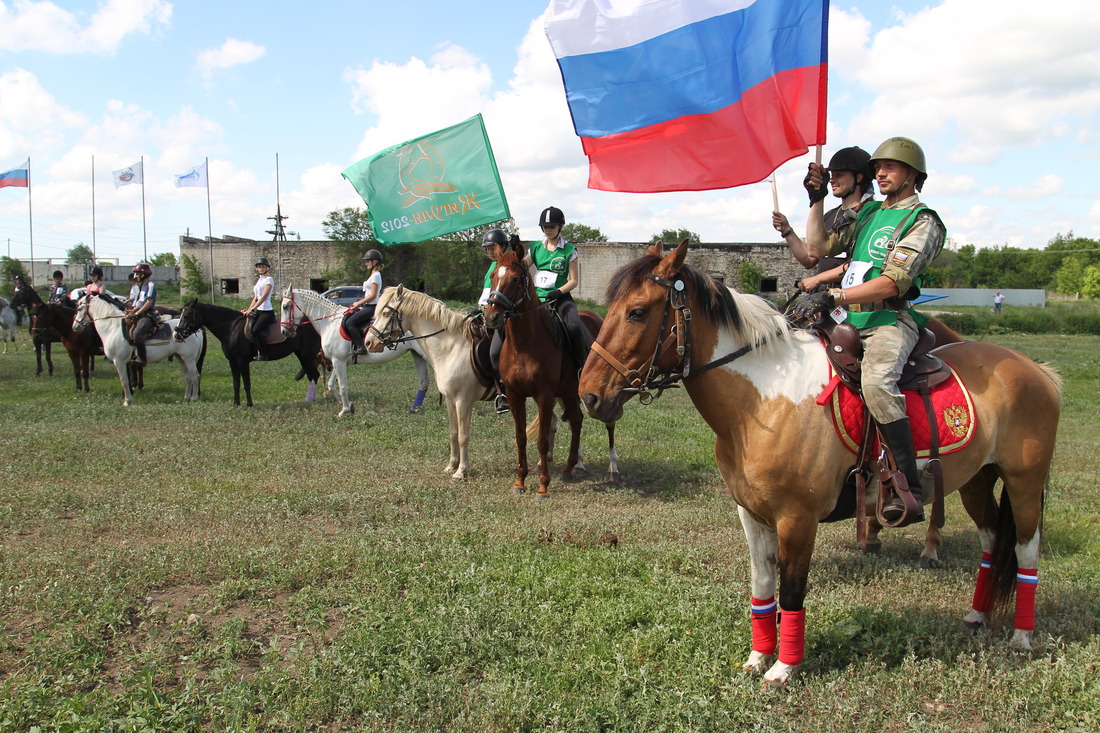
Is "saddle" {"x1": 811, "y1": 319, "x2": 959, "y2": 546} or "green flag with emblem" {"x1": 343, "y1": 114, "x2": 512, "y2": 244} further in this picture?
"green flag with emblem" {"x1": 343, "y1": 114, "x2": 512, "y2": 244}

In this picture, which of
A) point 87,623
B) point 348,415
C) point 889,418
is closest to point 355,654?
point 87,623

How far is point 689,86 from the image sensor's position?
5312 mm

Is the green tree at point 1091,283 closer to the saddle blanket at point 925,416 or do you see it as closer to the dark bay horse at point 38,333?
the saddle blanket at point 925,416

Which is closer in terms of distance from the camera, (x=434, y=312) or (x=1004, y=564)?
(x=1004, y=564)

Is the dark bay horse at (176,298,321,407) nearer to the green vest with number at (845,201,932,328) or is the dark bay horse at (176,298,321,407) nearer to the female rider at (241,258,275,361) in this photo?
the female rider at (241,258,275,361)

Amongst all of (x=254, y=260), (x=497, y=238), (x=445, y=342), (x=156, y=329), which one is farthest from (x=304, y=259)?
(x=497, y=238)

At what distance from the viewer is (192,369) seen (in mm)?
14836

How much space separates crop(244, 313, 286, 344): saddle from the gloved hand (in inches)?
455

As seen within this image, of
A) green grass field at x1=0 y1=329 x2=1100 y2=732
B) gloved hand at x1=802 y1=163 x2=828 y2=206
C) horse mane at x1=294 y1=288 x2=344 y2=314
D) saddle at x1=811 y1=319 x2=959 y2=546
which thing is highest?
gloved hand at x1=802 y1=163 x2=828 y2=206

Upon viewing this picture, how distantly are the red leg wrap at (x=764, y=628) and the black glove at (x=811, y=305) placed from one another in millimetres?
1682

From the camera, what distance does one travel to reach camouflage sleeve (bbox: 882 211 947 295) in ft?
12.2

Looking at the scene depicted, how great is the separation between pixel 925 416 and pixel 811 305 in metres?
0.89

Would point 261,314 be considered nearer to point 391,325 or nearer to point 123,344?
point 123,344

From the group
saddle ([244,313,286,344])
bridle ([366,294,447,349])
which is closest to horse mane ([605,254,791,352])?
bridle ([366,294,447,349])
